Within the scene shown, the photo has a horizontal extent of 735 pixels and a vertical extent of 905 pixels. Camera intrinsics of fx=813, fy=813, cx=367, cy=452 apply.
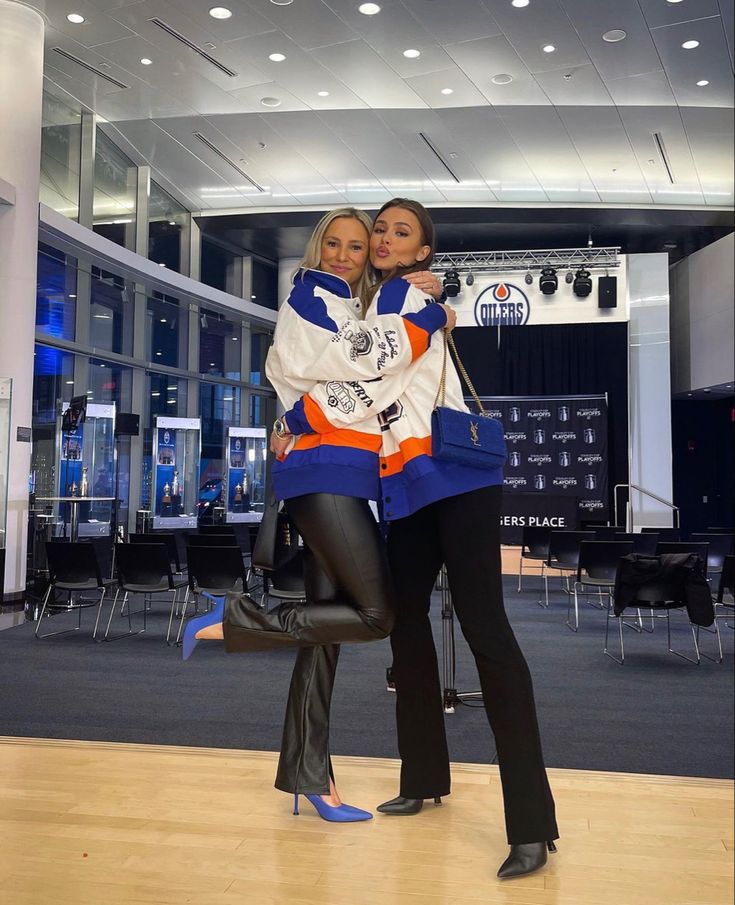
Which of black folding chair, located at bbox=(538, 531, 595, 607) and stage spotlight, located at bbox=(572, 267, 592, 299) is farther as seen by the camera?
stage spotlight, located at bbox=(572, 267, 592, 299)

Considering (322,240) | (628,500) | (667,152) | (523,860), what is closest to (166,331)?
(667,152)

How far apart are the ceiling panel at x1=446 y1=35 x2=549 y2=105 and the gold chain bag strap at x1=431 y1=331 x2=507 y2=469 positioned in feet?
19.4

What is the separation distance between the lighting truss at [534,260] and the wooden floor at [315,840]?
40.1ft

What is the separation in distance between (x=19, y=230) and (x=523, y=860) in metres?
5.58

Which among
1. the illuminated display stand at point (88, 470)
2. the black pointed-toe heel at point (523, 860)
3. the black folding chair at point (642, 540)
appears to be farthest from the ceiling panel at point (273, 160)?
the black pointed-toe heel at point (523, 860)

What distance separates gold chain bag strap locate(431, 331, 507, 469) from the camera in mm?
1882

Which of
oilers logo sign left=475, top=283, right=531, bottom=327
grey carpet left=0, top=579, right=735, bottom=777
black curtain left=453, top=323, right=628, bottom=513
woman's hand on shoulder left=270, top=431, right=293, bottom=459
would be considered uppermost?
oilers logo sign left=475, top=283, right=531, bottom=327

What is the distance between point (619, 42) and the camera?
7.27 m

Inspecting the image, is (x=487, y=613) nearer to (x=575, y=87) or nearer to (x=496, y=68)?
(x=496, y=68)

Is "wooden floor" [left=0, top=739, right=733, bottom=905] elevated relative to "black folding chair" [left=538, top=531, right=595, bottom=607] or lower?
lower

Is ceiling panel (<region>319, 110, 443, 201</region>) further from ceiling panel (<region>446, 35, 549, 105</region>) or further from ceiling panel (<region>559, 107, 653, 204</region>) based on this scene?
ceiling panel (<region>559, 107, 653, 204</region>)

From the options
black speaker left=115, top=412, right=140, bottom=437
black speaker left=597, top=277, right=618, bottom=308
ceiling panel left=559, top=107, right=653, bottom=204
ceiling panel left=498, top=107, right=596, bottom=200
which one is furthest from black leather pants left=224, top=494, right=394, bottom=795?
black speaker left=597, top=277, right=618, bottom=308

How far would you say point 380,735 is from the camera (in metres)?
3.34

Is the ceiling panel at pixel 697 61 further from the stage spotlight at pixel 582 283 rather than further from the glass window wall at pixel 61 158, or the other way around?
the glass window wall at pixel 61 158
